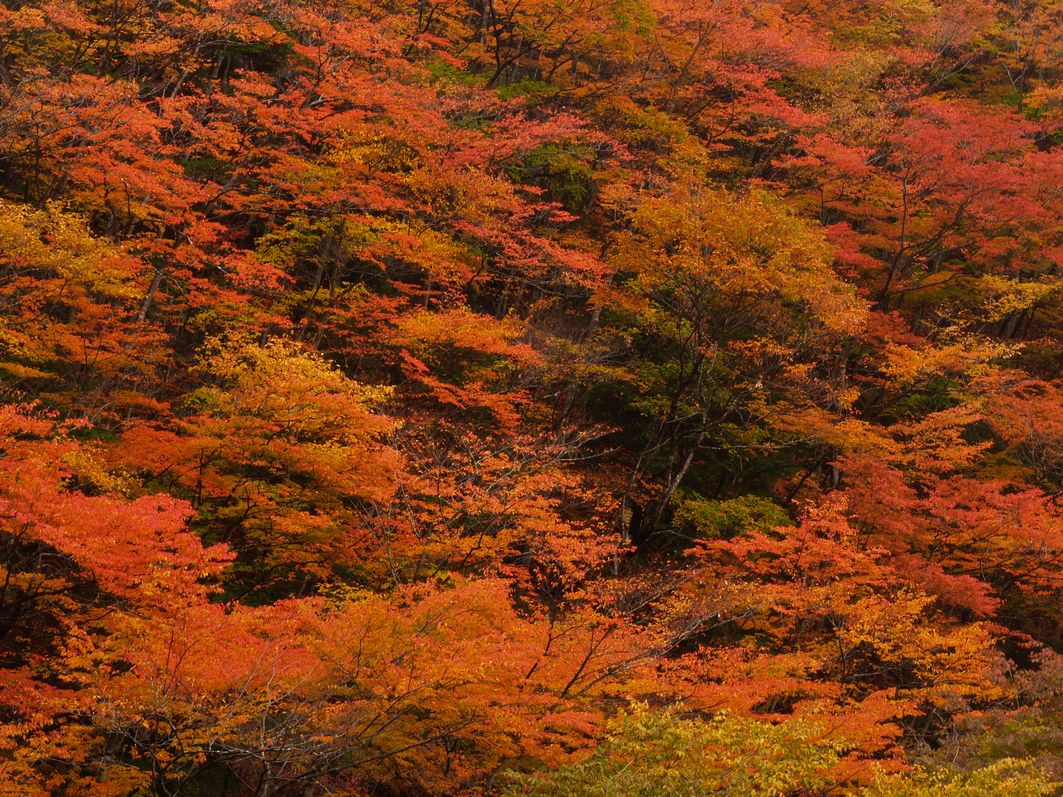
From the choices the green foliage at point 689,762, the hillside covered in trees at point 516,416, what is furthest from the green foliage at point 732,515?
the green foliage at point 689,762

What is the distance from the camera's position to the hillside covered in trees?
10.4 metres

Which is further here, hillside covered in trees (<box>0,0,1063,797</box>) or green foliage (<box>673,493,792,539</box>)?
green foliage (<box>673,493,792,539</box>)

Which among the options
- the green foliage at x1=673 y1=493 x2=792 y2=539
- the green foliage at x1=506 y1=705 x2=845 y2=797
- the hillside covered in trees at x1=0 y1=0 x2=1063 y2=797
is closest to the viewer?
the green foliage at x1=506 y1=705 x2=845 y2=797

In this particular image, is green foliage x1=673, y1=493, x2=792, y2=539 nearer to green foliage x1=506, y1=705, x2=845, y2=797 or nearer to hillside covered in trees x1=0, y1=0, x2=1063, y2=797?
hillside covered in trees x1=0, y1=0, x2=1063, y2=797

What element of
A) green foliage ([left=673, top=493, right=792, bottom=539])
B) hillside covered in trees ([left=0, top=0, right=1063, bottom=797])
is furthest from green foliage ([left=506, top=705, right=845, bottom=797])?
green foliage ([left=673, top=493, right=792, bottom=539])

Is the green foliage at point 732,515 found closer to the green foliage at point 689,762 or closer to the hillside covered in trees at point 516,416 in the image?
the hillside covered in trees at point 516,416

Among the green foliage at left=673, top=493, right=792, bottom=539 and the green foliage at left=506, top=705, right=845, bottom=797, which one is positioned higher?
the green foliage at left=506, top=705, right=845, bottom=797

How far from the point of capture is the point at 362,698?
A: 34.0 feet

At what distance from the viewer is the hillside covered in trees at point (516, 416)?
10.4 m

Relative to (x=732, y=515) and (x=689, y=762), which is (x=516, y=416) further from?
(x=689, y=762)

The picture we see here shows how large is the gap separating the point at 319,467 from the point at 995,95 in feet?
119

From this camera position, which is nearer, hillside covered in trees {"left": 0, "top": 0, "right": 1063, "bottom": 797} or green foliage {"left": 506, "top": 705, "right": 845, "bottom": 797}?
green foliage {"left": 506, "top": 705, "right": 845, "bottom": 797}

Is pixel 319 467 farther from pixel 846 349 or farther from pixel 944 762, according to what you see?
pixel 846 349

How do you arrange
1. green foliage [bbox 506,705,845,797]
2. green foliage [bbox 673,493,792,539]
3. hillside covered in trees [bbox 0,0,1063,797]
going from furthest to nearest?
1. green foliage [bbox 673,493,792,539]
2. hillside covered in trees [bbox 0,0,1063,797]
3. green foliage [bbox 506,705,845,797]
